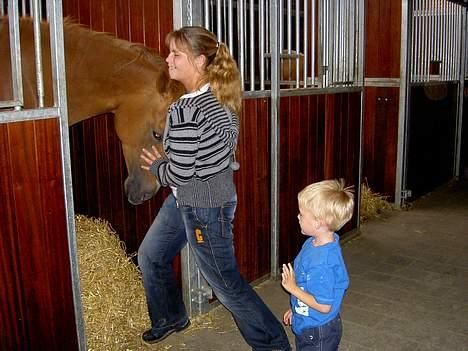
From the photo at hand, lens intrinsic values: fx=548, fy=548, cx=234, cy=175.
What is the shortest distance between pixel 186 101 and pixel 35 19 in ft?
1.83

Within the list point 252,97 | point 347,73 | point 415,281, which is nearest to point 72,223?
point 252,97

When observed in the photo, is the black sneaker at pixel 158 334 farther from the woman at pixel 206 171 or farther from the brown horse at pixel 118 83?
the brown horse at pixel 118 83

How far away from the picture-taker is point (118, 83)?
2439mm

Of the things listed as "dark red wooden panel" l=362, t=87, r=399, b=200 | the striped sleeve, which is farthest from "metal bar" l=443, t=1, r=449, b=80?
the striped sleeve

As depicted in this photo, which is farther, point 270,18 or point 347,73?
point 347,73

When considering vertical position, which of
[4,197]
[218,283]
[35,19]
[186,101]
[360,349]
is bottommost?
[360,349]

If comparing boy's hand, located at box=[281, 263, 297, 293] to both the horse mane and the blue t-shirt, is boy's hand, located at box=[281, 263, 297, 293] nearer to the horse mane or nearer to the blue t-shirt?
the blue t-shirt

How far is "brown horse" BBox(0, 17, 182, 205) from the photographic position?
7.82ft

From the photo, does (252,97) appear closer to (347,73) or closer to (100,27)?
(100,27)

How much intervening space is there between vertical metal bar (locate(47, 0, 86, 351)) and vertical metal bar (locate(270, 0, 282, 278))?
1470 mm

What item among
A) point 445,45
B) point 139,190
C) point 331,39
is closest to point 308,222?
point 139,190

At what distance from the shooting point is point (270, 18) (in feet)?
9.96

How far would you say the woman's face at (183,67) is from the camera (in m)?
1.92

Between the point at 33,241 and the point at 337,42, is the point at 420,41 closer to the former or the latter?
the point at 337,42
